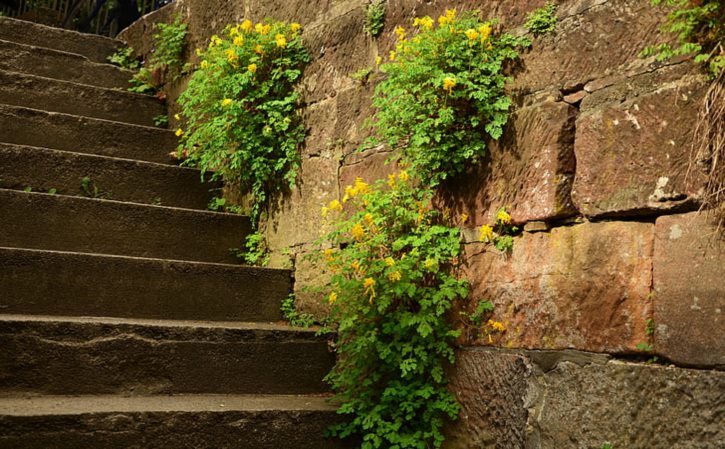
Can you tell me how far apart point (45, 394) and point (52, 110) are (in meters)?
2.46

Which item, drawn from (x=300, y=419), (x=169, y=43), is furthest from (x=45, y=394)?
(x=169, y=43)

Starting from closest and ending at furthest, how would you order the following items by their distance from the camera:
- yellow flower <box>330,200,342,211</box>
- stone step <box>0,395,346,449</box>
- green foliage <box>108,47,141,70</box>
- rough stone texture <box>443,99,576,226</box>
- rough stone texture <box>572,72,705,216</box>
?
rough stone texture <box>572,72,705,216</box>, stone step <box>0,395,346,449</box>, rough stone texture <box>443,99,576,226</box>, yellow flower <box>330,200,342,211</box>, green foliage <box>108,47,141,70</box>

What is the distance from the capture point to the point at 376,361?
111 inches

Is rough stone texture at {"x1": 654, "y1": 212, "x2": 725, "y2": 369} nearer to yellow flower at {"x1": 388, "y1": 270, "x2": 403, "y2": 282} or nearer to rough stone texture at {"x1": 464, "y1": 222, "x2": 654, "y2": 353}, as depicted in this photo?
rough stone texture at {"x1": 464, "y1": 222, "x2": 654, "y2": 353}

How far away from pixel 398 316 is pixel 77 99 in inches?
117

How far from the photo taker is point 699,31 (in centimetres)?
197

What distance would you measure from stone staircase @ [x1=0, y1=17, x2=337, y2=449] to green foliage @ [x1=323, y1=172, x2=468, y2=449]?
24 centimetres

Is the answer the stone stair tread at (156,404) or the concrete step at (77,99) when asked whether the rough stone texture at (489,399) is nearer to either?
the stone stair tread at (156,404)

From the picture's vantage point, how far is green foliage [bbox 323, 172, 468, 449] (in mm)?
2660

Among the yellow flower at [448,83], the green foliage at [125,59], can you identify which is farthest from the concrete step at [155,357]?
the green foliage at [125,59]

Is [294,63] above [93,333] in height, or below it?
above

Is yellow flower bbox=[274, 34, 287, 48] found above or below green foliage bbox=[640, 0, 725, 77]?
above

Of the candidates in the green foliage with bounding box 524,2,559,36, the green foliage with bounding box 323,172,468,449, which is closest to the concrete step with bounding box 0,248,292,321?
the green foliage with bounding box 323,172,468,449

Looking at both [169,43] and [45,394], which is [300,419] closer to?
[45,394]
